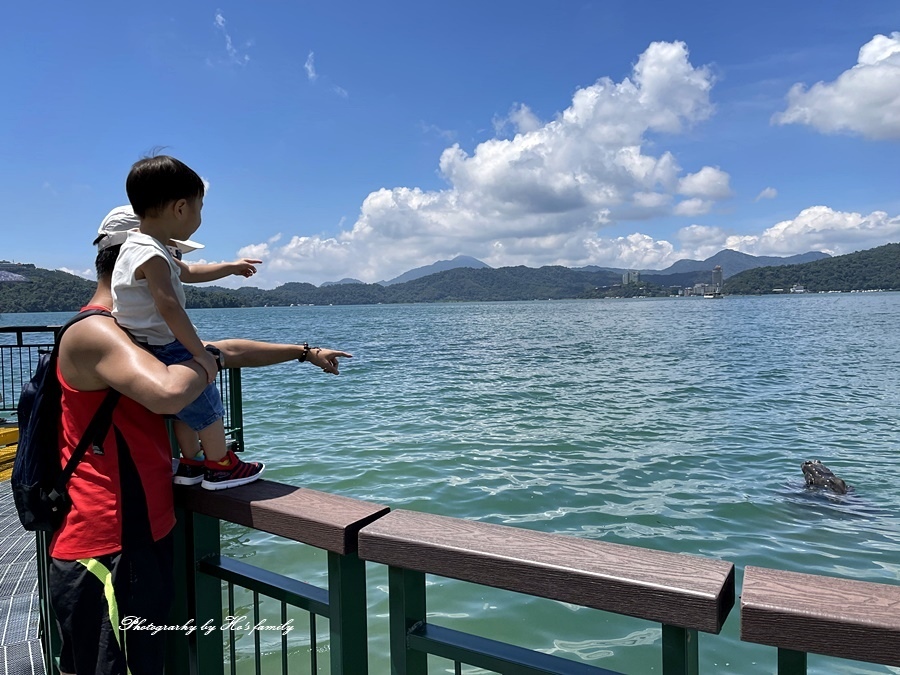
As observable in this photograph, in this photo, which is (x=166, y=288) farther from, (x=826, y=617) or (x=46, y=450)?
(x=826, y=617)

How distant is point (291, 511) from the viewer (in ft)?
5.61

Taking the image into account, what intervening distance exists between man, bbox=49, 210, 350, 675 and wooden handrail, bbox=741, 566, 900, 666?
55.4 inches

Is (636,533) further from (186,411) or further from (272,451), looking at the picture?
(272,451)

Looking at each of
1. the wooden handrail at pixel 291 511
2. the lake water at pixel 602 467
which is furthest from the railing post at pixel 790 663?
the lake water at pixel 602 467

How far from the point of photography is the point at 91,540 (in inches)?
68.2

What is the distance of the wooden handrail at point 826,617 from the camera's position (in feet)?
3.35

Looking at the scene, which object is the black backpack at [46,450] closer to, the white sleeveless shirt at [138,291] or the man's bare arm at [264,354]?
the white sleeveless shirt at [138,291]

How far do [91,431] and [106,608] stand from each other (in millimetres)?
503

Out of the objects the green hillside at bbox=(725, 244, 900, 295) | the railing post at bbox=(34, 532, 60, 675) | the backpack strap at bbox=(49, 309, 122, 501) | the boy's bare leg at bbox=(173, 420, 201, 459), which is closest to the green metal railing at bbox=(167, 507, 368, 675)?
the boy's bare leg at bbox=(173, 420, 201, 459)

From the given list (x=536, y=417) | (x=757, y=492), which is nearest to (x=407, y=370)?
(x=536, y=417)

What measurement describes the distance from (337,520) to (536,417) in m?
13.1

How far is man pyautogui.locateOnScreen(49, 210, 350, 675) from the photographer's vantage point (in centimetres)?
168

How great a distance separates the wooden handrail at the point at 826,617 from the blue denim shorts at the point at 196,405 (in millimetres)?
1648

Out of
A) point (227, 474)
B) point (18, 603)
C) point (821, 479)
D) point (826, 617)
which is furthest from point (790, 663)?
point (821, 479)
